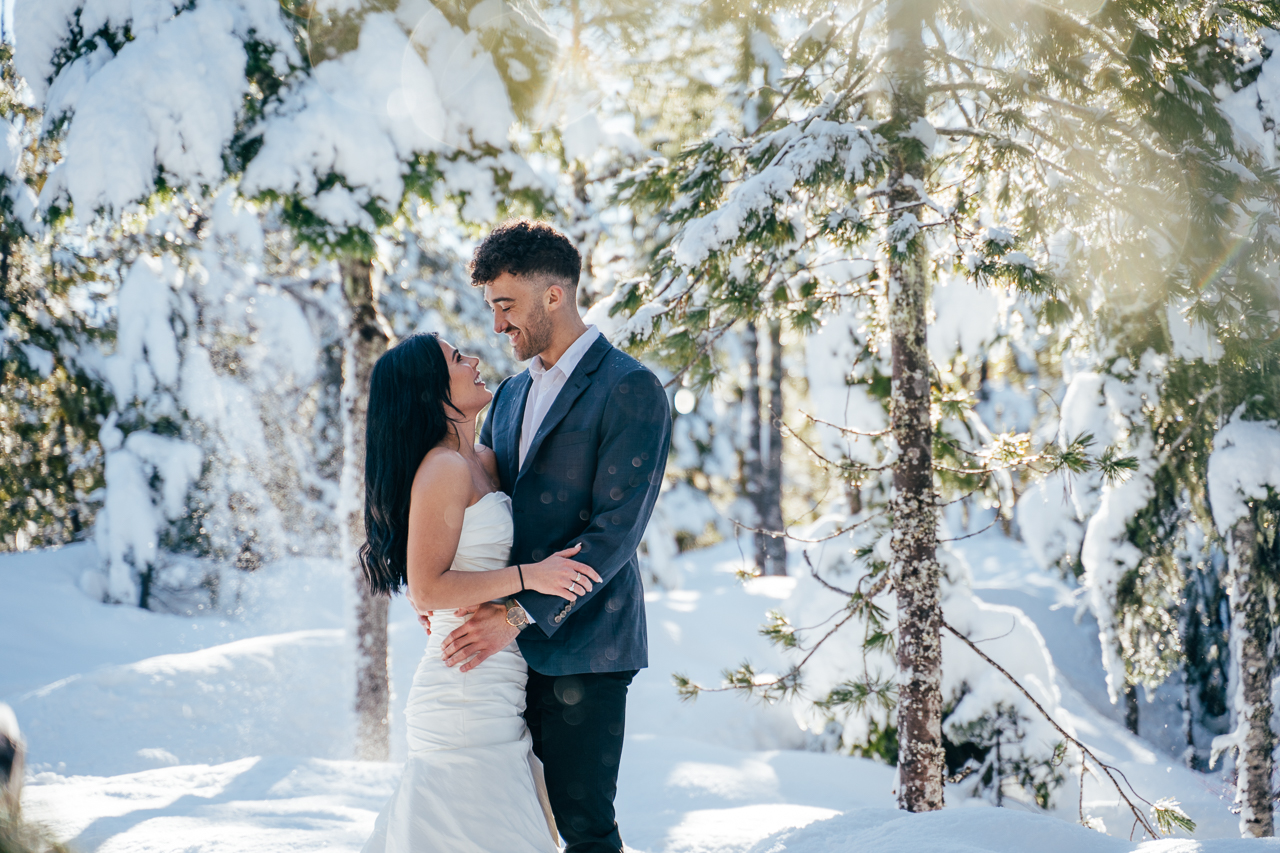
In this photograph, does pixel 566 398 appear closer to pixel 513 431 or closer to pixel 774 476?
pixel 513 431

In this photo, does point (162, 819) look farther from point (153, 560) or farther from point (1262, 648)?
point (153, 560)

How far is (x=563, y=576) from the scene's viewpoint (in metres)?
2.10

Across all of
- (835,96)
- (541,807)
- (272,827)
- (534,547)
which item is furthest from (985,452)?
(272,827)

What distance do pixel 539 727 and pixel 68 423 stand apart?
10148 millimetres

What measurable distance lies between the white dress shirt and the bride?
21cm

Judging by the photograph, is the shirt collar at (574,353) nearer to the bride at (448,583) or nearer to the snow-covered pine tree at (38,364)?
the bride at (448,583)

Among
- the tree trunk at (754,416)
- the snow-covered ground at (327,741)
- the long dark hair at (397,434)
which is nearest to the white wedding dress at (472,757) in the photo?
the long dark hair at (397,434)

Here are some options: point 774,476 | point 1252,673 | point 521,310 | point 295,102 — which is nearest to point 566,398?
point 521,310

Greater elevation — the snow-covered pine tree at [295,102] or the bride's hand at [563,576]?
the snow-covered pine tree at [295,102]

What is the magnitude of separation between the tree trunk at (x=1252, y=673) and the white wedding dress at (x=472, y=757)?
452 cm

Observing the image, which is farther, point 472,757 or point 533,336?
point 533,336

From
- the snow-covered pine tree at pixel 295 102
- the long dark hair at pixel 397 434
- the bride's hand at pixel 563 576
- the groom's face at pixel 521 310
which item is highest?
the snow-covered pine tree at pixel 295 102

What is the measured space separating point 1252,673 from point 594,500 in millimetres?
4723

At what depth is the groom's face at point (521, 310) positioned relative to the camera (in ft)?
7.87
